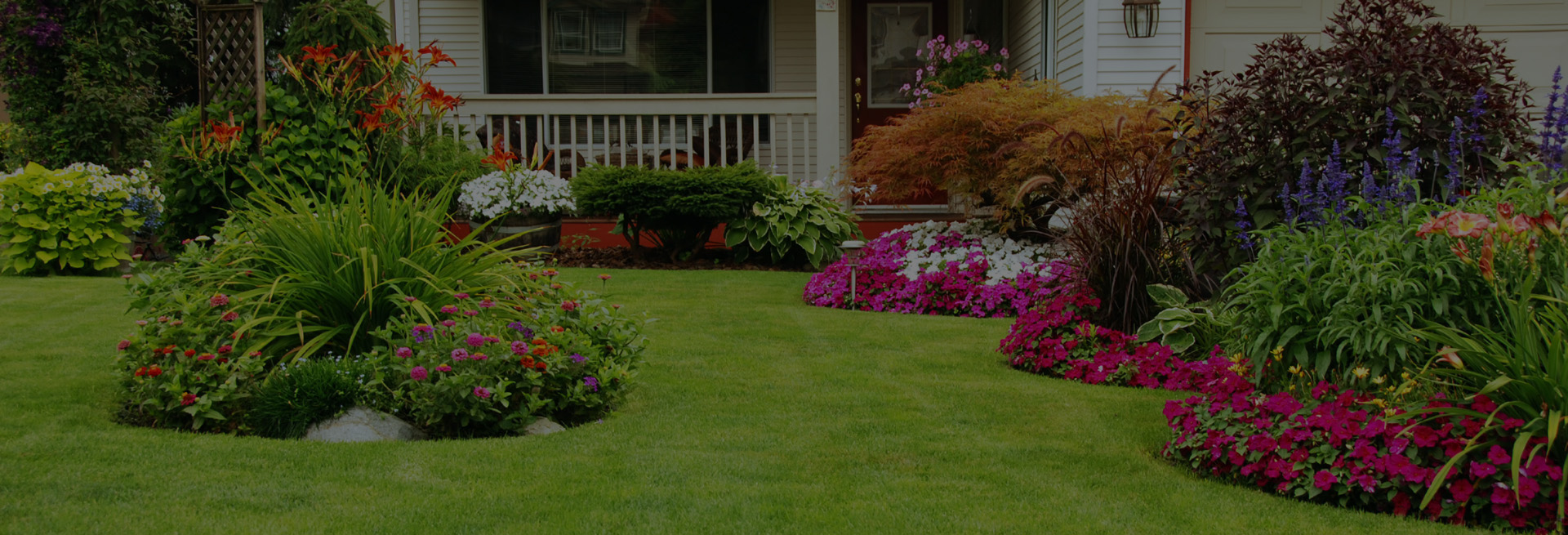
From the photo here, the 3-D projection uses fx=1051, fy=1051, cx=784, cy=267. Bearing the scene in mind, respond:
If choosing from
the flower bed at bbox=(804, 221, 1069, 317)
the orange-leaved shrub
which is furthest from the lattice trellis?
the orange-leaved shrub

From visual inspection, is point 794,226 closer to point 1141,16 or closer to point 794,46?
point 794,46

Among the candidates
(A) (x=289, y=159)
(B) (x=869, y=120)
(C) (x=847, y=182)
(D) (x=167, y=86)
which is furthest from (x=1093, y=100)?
(D) (x=167, y=86)

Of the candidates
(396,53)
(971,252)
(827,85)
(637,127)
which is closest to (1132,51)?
(827,85)

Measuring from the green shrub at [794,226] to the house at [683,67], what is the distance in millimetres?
1115

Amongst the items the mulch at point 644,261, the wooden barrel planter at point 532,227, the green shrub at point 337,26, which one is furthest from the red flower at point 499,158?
the mulch at point 644,261

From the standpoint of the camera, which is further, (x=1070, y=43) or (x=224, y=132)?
(x=1070, y=43)

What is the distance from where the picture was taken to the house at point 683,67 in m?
10.8

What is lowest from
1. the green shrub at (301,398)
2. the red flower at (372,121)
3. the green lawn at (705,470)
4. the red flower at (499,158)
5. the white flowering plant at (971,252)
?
the green lawn at (705,470)

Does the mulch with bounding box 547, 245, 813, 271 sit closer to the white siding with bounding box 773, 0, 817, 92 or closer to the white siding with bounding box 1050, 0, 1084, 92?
the white siding with bounding box 773, 0, 817, 92

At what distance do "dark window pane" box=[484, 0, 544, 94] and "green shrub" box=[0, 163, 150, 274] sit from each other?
459 cm

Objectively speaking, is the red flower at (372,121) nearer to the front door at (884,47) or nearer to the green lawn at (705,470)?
the green lawn at (705,470)

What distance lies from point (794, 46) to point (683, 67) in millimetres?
1292

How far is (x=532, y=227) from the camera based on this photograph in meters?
9.12

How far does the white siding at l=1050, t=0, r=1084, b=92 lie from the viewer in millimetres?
9430
